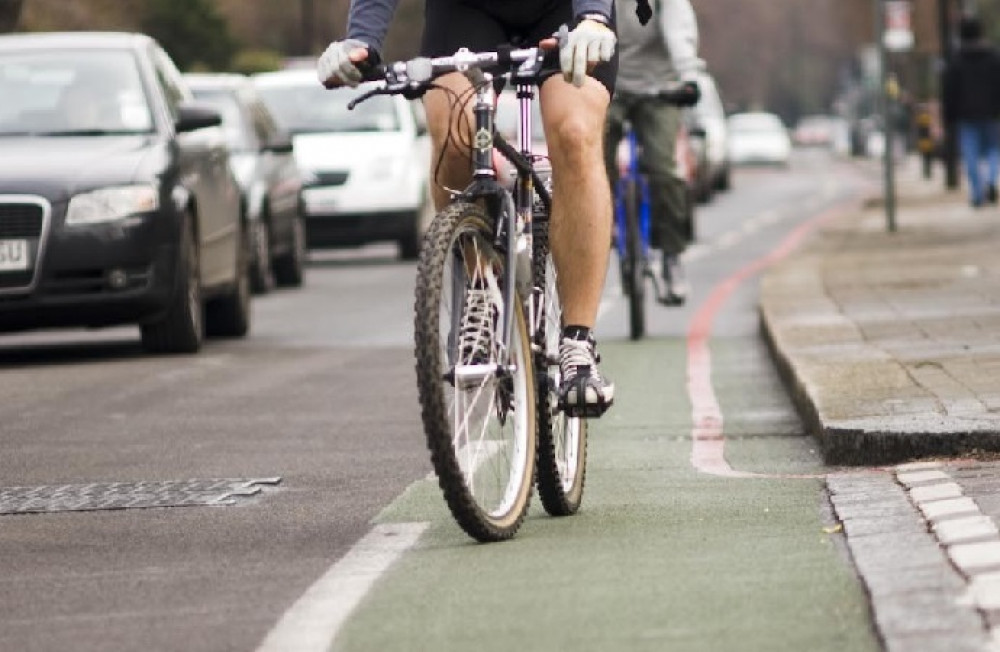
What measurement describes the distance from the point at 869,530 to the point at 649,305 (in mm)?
11555

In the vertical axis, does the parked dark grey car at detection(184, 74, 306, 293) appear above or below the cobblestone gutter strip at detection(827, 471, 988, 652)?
below

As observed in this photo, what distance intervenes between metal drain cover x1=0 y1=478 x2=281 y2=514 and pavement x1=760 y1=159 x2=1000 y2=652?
1688 mm

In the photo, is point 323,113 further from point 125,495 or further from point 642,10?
point 642,10

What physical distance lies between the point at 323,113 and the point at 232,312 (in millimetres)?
10712

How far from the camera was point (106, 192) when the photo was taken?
1400cm

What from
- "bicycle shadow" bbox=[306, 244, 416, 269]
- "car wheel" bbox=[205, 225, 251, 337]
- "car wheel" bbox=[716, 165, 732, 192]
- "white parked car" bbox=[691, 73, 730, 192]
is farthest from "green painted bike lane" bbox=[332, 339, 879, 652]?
"car wheel" bbox=[716, 165, 732, 192]

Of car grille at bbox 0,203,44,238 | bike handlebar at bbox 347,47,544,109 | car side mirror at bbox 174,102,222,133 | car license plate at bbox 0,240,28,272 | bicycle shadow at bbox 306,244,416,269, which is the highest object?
bike handlebar at bbox 347,47,544,109

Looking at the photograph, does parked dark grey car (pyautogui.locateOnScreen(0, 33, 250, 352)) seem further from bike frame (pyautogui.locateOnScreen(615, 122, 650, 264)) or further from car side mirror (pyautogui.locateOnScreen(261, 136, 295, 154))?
car side mirror (pyautogui.locateOnScreen(261, 136, 295, 154))

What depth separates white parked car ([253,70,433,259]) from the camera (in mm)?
26094

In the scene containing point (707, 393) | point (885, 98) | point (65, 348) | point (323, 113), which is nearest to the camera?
point (707, 393)

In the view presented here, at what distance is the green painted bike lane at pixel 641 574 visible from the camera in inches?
215

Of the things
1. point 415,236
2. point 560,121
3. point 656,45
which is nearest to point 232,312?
point 656,45

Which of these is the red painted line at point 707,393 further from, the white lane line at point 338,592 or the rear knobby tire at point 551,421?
the white lane line at point 338,592

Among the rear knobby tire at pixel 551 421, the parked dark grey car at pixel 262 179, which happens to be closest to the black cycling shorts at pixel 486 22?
the rear knobby tire at pixel 551 421
